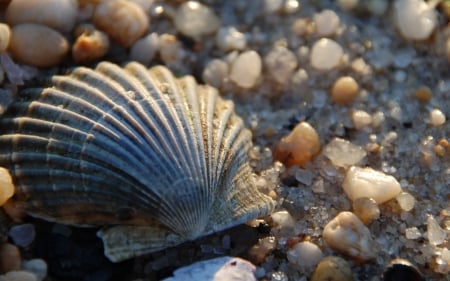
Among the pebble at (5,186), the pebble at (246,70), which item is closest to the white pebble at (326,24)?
the pebble at (246,70)

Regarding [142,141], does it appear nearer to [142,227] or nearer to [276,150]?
[142,227]

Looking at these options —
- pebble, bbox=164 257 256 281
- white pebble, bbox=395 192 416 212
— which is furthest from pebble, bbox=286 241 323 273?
white pebble, bbox=395 192 416 212

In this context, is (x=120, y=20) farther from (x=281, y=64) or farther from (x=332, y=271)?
(x=332, y=271)

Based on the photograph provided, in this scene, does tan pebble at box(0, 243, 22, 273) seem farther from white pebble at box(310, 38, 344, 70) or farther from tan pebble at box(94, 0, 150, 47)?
white pebble at box(310, 38, 344, 70)

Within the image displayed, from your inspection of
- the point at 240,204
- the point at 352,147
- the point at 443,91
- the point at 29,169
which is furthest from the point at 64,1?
the point at 443,91

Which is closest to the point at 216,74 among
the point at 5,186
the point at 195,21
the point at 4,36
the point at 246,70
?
the point at 246,70
